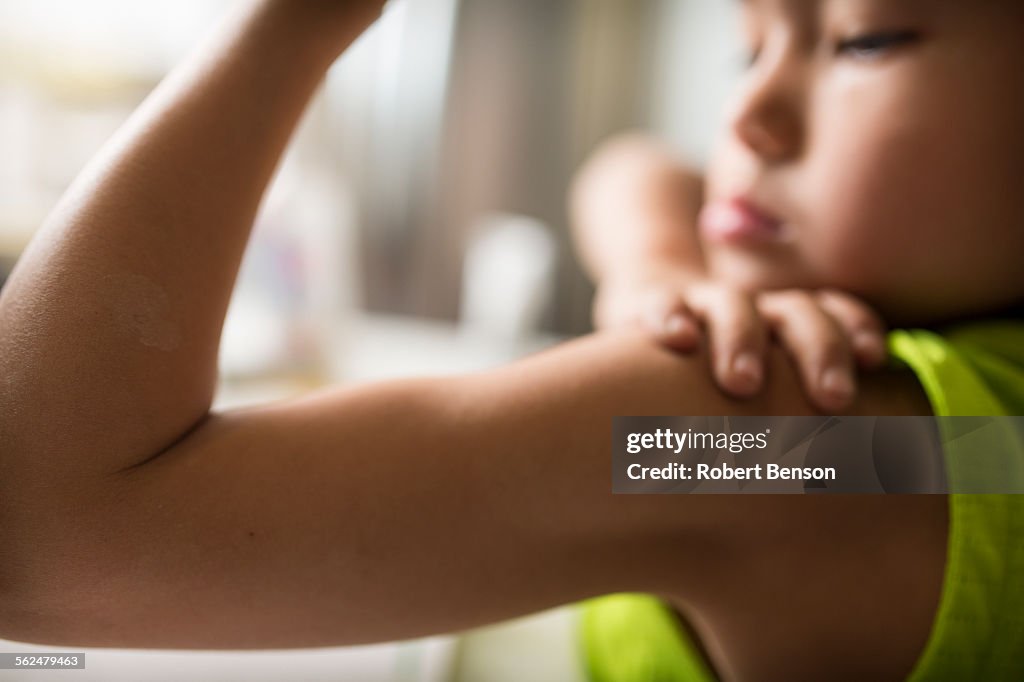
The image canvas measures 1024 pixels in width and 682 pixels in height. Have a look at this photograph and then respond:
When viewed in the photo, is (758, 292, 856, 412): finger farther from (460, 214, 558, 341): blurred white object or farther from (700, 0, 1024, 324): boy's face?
Answer: (460, 214, 558, 341): blurred white object

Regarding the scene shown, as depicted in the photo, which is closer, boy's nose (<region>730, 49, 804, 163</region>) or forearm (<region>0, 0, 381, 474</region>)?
forearm (<region>0, 0, 381, 474</region>)

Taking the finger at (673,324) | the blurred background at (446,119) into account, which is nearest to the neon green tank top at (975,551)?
the finger at (673,324)

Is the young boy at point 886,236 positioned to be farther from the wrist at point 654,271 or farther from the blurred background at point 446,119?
the blurred background at point 446,119

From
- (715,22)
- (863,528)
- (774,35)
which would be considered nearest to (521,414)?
(863,528)

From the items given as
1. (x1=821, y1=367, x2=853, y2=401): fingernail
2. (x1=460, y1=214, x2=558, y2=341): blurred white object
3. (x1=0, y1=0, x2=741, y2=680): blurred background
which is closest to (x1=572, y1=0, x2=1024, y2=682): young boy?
(x1=821, y1=367, x2=853, y2=401): fingernail

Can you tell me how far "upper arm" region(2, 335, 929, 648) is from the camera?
0.26 m

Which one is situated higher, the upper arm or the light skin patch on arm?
the light skin patch on arm

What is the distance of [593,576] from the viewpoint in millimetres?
300

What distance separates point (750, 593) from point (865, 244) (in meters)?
0.20

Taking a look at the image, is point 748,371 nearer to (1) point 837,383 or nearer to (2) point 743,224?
(1) point 837,383

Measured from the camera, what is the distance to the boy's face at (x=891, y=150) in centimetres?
36

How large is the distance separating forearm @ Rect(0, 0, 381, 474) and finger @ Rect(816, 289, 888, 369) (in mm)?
280

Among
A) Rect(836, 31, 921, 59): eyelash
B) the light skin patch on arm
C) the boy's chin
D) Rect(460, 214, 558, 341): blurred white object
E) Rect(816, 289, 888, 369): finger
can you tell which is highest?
Rect(460, 214, 558, 341): blurred white object

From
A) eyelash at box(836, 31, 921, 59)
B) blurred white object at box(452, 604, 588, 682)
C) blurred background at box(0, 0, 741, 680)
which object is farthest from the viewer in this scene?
blurred background at box(0, 0, 741, 680)
